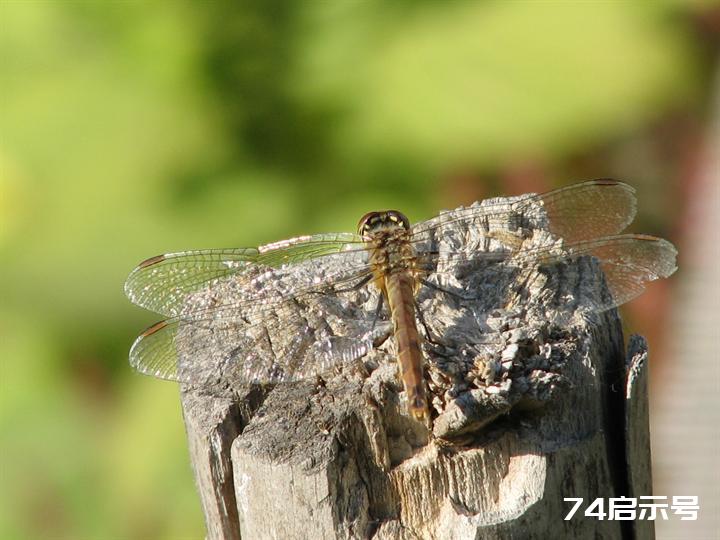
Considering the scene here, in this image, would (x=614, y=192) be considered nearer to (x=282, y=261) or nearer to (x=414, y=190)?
(x=282, y=261)

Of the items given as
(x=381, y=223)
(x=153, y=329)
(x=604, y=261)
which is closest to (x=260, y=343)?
(x=153, y=329)

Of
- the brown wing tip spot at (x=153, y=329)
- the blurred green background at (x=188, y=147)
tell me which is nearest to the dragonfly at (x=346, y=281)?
the brown wing tip spot at (x=153, y=329)

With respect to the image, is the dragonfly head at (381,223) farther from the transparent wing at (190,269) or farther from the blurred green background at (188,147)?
the blurred green background at (188,147)

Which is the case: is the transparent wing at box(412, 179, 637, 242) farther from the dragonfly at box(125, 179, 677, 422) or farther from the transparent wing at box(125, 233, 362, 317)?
the transparent wing at box(125, 233, 362, 317)

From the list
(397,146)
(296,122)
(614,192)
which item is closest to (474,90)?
(397,146)

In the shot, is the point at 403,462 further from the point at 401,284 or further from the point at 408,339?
the point at 401,284

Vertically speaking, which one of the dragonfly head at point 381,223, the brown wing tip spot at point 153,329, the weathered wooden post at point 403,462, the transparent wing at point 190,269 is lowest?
the weathered wooden post at point 403,462
